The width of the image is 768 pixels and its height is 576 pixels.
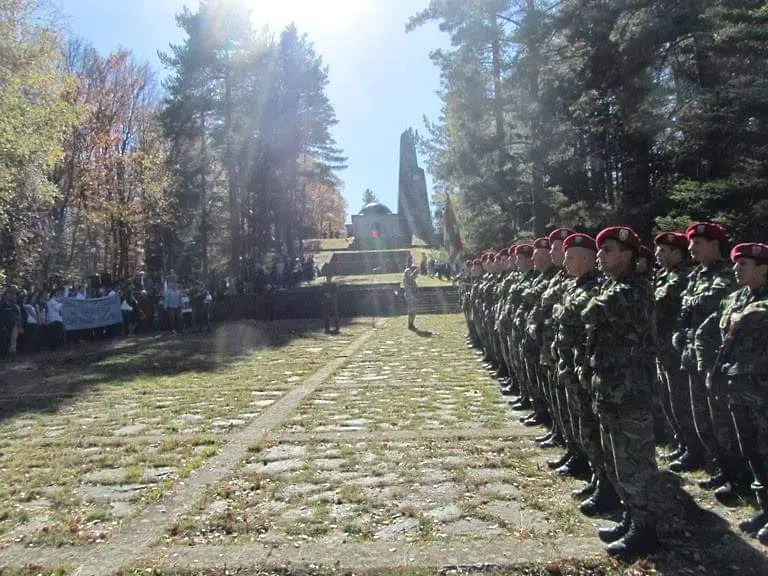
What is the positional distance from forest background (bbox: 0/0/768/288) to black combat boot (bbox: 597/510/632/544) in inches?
307

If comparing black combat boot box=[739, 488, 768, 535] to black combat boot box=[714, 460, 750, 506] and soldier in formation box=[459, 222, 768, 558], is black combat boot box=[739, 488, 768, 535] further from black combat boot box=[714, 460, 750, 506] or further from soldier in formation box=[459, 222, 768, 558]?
black combat boot box=[714, 460, 750, 506]

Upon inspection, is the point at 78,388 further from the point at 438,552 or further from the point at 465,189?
the point at 465,189

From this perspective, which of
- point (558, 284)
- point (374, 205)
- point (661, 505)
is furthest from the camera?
point (374, 205)

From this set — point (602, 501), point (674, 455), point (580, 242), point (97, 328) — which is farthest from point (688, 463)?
point (97, 328)

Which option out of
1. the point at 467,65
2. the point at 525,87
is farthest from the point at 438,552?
the point at 467,65

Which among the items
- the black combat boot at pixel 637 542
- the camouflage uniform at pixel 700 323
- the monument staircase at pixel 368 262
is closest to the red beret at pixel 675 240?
the camouflage uniform at pixel 700 323

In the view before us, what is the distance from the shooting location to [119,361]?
14883 mm

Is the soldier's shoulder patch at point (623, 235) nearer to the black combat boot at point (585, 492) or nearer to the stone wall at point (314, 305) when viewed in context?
the black combat boot at point (585, 492)

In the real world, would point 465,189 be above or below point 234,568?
above

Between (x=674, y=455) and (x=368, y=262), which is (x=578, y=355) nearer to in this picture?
(x=674, y=455)

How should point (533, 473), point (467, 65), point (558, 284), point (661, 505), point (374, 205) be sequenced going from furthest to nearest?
point (374, 205) < point (467, 65) < point (558, 284) < point (533, 473) < point (661, 505)

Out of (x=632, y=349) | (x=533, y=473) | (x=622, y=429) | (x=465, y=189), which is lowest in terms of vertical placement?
(x=533, y=473)

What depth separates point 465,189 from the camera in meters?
25.1

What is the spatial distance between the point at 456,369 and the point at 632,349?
25.7 feet
